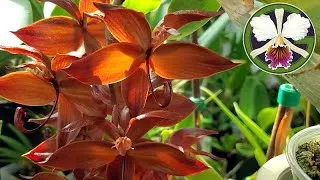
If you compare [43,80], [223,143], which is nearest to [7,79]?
[43,80]

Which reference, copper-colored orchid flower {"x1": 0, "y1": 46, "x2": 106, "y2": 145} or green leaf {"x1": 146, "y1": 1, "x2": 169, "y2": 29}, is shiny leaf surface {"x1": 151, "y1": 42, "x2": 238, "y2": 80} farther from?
green leaf {"x1": 146, "y1": 1, "x2": 169, "y2": 29}

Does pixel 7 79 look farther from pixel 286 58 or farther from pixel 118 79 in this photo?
pixel 286 58

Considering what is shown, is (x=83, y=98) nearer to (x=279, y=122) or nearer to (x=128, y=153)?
(x=128, y=153)

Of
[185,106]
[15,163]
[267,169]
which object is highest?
[185,106]

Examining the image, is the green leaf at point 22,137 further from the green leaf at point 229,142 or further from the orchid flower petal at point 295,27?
the orchid flower petal at point 295,27

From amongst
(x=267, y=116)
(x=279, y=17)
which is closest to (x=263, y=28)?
(x=279, y=17)

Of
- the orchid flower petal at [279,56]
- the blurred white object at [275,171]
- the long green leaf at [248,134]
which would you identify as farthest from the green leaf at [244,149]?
the orchid flower petal at [279,56]
